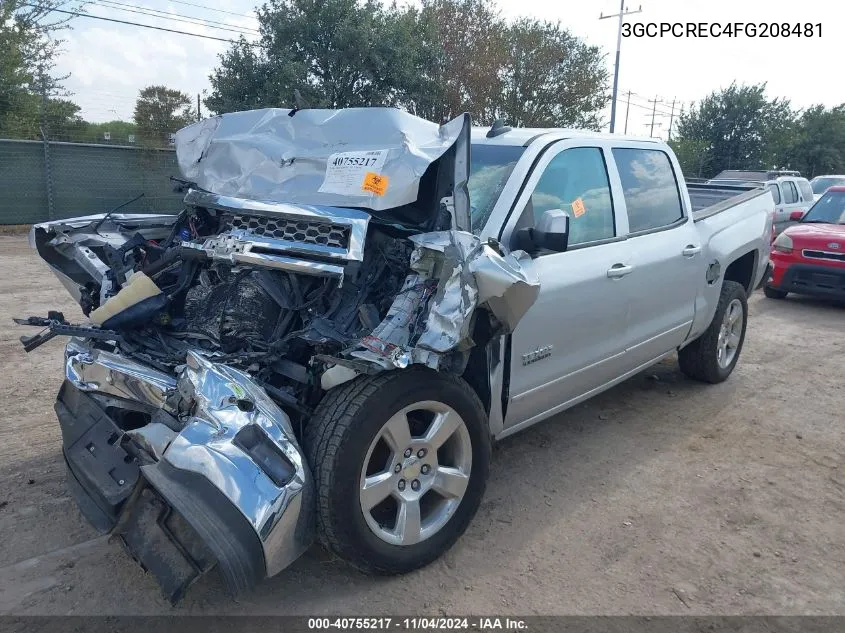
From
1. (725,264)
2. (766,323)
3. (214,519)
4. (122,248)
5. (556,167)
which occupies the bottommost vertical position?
(766,323)

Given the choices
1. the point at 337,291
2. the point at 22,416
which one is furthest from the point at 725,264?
the point at 22,416

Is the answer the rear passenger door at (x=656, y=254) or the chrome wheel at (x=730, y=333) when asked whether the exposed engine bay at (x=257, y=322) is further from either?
the chrome wheel at (x=730, y=333)

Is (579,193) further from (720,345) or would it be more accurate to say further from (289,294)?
(720,345)

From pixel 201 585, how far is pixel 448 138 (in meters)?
2.30

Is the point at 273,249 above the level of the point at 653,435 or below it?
above

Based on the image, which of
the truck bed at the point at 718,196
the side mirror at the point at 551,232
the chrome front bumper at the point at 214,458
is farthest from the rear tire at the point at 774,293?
the chrome front bumper at the point at 214,458

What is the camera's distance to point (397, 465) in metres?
2.89

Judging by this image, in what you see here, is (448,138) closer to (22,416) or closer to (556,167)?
(556,167)

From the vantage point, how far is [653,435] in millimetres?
4660

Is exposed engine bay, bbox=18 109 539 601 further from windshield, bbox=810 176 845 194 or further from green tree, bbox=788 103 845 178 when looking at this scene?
green tree, bbox=788 103 845 178

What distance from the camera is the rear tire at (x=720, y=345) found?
546 centimetres

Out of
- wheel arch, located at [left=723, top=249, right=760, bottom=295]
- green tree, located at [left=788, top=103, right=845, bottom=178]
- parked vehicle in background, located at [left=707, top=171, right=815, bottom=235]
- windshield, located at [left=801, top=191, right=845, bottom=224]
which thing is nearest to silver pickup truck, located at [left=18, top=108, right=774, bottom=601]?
wheel arch, located at [left=723, top=249, right=760, bottom=295]

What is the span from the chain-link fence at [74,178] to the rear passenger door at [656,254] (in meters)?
12.4

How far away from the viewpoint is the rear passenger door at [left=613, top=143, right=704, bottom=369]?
4.27 m
